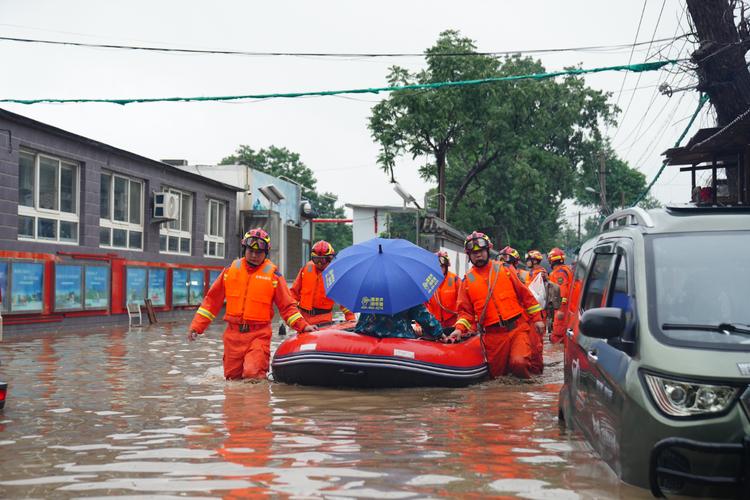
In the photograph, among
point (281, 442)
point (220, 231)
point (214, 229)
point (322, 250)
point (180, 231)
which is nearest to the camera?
point (281, 442)

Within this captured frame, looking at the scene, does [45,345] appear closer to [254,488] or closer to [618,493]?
[254,488]

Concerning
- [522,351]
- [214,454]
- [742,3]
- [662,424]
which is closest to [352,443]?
[214,454]

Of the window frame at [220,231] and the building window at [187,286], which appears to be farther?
the window frame at [220,231]

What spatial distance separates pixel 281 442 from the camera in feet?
23.1

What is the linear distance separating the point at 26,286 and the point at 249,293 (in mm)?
12147

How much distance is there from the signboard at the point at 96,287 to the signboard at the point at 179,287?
471 cm

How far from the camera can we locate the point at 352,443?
698 centimetres

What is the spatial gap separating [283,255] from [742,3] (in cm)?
2797

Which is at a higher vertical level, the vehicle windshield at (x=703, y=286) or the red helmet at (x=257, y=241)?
the red helmet at (x=257, y=241)

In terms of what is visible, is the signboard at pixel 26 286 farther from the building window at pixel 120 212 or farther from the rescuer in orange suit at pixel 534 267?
the rescuer in orange suit at pixel 534 267

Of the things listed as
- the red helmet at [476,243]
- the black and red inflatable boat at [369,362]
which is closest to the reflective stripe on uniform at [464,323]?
the black and red inflatable boat at [369,362]

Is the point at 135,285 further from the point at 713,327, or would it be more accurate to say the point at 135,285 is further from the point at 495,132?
the point at 713,327

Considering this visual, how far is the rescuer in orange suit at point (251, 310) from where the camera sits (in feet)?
35.6

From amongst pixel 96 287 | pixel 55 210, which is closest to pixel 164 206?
pixel 96 287
